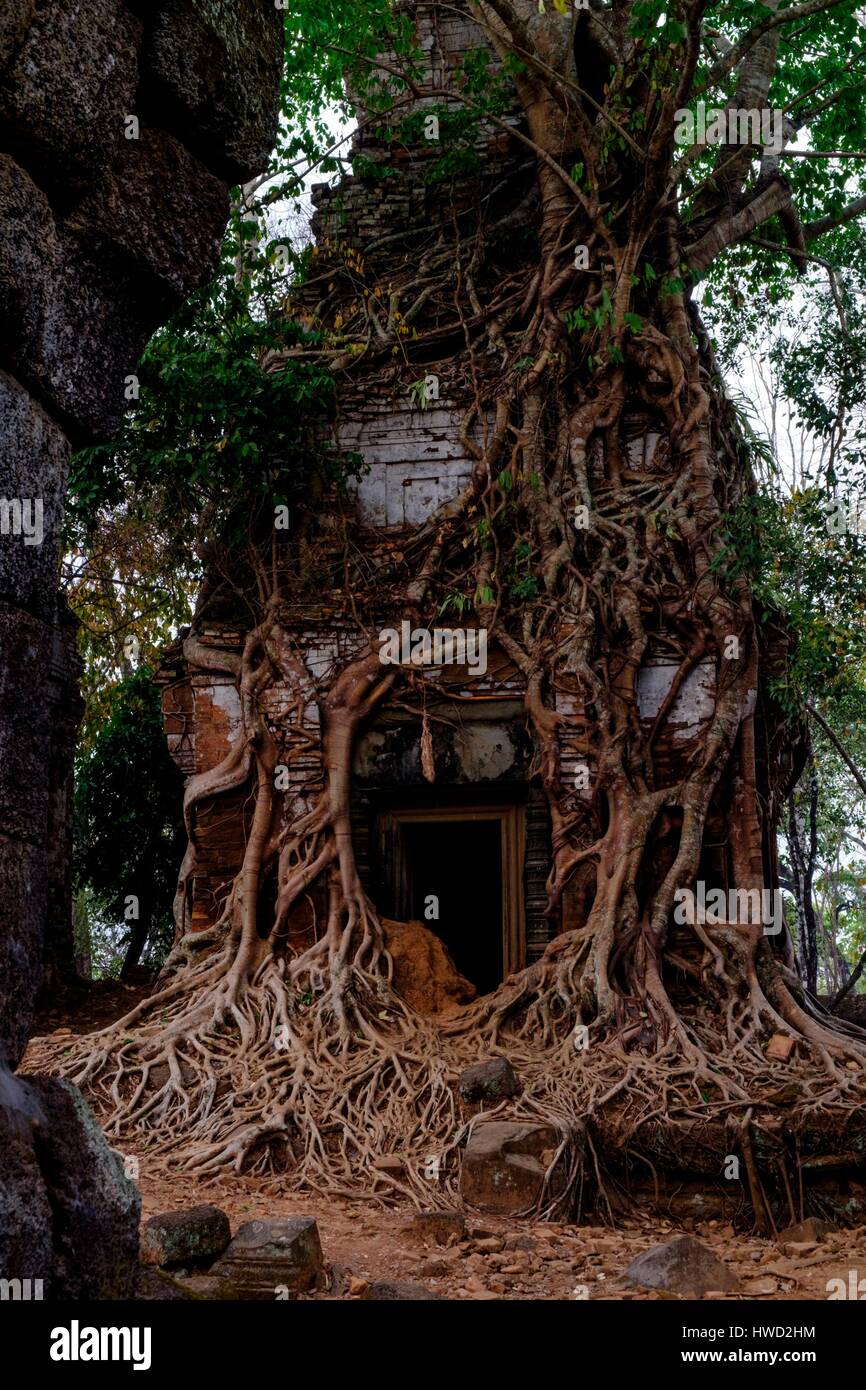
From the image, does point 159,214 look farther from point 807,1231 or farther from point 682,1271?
point 807,1231

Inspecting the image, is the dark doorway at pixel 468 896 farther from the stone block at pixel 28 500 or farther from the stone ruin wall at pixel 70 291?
the stone block at pixel 28 500

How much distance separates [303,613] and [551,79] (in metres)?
3.30

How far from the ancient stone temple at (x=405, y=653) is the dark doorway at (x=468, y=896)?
91 centimetres

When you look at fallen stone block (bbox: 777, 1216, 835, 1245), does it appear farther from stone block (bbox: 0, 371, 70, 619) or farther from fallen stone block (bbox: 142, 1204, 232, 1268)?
stone block (bbox: 0, 371, 70, 619)

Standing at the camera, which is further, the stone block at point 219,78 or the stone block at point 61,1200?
the stone block at point 219,78

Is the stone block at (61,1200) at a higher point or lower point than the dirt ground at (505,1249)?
higher

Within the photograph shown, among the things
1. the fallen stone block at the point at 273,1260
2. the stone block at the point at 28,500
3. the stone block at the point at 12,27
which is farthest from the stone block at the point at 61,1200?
the fallen stone block at the point at 273,1260

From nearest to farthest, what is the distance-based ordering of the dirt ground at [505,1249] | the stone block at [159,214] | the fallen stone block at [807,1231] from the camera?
1. the stone block at [159,214]
2. the dirt ground at [505,1249]
3. the fallen stone block at [807,1231]

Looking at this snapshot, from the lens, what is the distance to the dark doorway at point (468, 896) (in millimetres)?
9078

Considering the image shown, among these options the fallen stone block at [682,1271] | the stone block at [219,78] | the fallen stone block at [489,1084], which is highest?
the stone block at [219,78]
